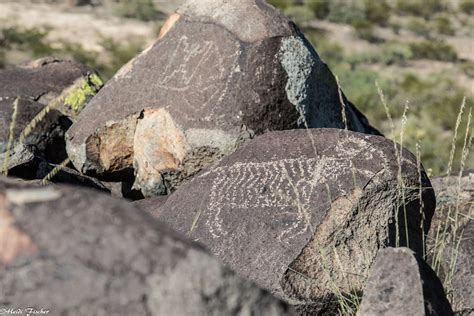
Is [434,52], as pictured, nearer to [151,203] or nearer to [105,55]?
[105,55]

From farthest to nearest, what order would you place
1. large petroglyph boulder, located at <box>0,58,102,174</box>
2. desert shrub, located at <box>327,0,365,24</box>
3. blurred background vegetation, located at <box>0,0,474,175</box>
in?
desert shrub, located at <box>327,0,365,24</box>, blurred background vegetation, located at <box>0,0,474,175</box>, large petroglyph boulder, located at <box>0,58,102,174</box>

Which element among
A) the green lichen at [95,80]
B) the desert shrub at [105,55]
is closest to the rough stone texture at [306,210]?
the green lichen at [95,80]

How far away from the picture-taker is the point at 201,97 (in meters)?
5.29

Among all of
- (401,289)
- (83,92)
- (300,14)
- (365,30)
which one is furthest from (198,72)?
(300,14)

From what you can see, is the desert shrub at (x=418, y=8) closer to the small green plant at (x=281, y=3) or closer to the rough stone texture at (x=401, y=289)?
the small green plant at (x=281, y=3)

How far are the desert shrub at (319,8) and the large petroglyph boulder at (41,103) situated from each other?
20219 millimetres

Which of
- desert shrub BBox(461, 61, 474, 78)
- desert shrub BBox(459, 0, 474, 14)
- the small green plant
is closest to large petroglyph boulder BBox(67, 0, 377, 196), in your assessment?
desert shrub BBox(461, 61, 474, 78)

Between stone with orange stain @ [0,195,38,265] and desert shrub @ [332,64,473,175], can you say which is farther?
desert shrub @ [332,64,473,175]

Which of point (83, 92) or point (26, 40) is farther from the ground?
point (83, 92)

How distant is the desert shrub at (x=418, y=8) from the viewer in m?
30.0

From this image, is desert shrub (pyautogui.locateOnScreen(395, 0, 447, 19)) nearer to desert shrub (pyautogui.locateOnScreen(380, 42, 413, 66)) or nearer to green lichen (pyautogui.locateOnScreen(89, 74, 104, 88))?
desert shrub (pyautogui.locateOnScreen(380, 42, 413, 66))

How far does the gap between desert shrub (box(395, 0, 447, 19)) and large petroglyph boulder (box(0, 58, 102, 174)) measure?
2421cm

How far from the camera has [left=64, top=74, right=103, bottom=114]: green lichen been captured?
237 inches

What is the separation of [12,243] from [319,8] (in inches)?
1011
